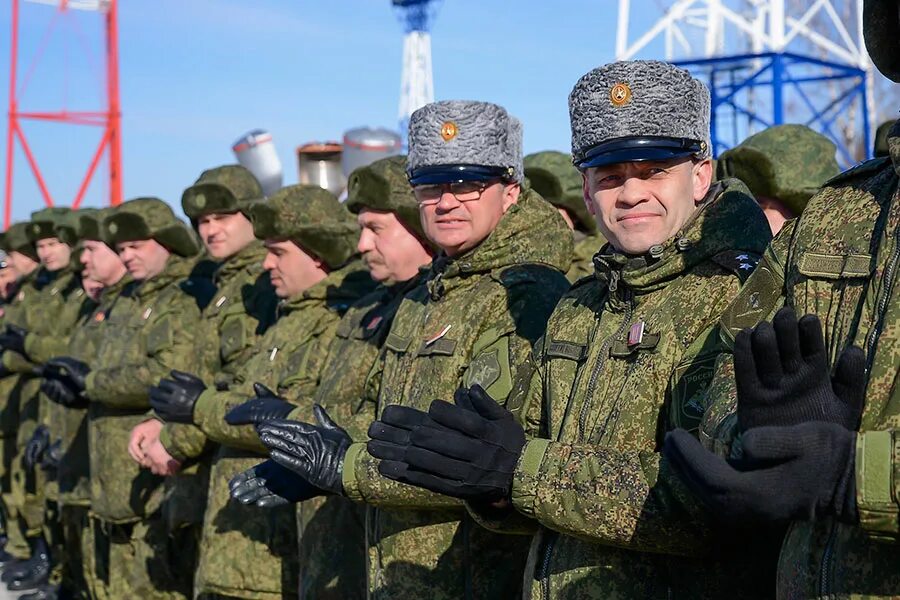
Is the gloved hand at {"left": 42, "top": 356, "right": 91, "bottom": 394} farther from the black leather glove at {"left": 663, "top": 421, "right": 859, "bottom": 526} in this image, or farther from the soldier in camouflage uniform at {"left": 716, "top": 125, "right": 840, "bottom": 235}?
the black leather glove at {"left": 663, "top": 421, "right": 859, "bottom": 526}

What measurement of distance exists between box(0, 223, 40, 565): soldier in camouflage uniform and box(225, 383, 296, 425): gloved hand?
701 cm

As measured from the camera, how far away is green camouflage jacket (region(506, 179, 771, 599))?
2498 millimetres

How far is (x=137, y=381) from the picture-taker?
6.91 metres

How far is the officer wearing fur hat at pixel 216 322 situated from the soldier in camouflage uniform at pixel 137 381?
31cm

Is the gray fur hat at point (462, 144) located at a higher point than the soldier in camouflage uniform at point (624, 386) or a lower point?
higher

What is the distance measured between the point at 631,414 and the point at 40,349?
8016mm

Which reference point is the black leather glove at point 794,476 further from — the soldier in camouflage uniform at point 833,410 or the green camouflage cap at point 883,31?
the green camouflage cap at point 883,31

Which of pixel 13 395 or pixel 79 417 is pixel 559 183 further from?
pixel 13 395

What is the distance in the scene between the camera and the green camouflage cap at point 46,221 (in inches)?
449

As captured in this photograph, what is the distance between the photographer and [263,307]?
6.48 m

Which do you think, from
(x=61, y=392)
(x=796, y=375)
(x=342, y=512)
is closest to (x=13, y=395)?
(x=61, y=392)

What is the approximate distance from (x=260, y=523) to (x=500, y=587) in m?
2.03

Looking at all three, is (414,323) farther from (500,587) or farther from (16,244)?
(16,244)

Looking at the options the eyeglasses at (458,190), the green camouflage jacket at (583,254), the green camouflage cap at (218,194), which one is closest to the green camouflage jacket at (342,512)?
the eyeglasses at (458,190)
